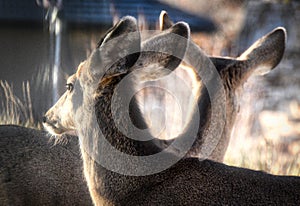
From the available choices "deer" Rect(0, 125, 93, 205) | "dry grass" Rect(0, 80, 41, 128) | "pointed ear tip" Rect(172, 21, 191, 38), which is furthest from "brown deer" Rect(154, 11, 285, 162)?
"dry grass" Rect(0, 80, 41, 128)

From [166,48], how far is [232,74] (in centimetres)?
102

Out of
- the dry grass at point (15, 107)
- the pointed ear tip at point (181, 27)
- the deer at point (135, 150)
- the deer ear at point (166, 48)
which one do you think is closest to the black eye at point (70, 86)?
the deer at point (135, 150)

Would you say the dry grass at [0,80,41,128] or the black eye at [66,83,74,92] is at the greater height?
the black eye at [66,83,74,92]

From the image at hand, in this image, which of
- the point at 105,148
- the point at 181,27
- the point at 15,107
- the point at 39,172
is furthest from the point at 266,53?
the point at 15,107

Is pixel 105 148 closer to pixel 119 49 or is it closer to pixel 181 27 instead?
pixel 119 49

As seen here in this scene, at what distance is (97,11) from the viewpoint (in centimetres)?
546

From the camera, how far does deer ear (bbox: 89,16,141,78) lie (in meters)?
2.93

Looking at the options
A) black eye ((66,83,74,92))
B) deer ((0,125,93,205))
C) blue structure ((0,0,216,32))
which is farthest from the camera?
blue structure ((0,0,216,32))

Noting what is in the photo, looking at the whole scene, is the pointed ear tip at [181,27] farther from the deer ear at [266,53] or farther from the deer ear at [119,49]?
the deer ear at [266,53]

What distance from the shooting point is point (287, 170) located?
5535 millimetres

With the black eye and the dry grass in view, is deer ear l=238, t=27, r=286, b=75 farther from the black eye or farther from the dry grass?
the dry grass

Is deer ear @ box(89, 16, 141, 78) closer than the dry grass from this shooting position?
Yes

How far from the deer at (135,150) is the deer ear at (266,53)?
37.4 inches

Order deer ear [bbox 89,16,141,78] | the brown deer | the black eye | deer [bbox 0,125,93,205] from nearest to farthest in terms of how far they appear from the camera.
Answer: deer ear [bbox 89,16,141,78], the black eye, the brown deer, deer [bbox 0,125,93,205]
